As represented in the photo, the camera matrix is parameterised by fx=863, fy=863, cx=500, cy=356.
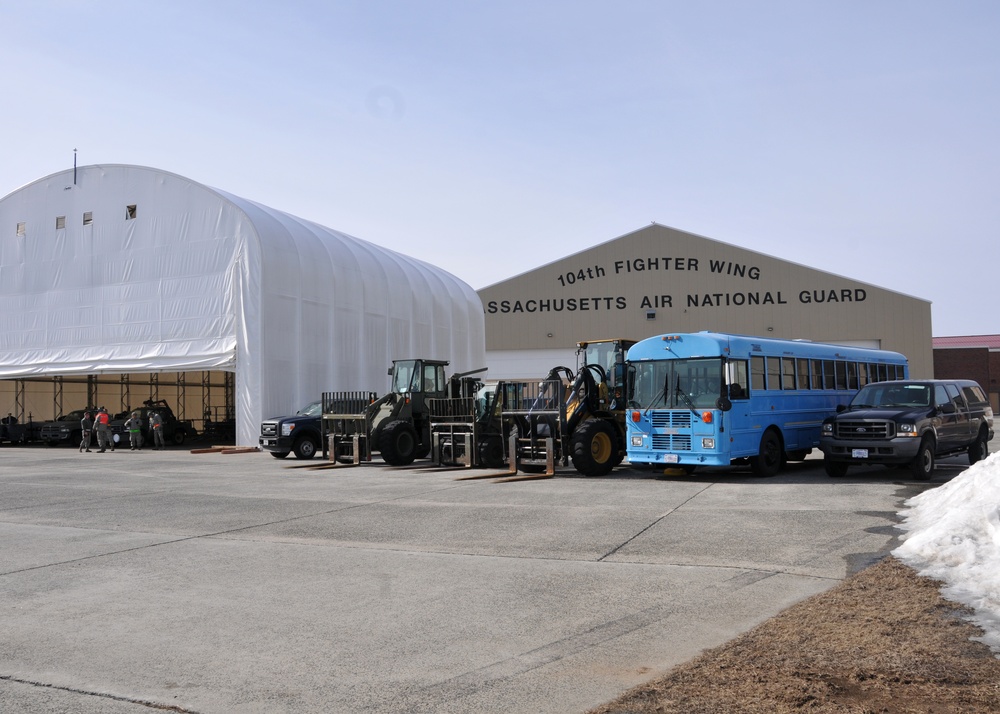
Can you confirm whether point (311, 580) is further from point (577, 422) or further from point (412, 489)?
point (577, 422)

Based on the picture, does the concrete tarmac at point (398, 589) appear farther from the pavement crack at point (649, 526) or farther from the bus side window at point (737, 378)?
the bus side window at point (737, 378)

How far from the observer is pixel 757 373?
16844 mm

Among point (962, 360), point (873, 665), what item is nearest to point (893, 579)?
point (873, 665)

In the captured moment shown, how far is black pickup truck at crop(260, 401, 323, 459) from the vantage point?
973 inches

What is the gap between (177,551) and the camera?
9.15 m

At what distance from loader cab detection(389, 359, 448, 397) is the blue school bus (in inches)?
254

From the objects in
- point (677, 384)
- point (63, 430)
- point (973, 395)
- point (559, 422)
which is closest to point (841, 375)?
point (973, 395)

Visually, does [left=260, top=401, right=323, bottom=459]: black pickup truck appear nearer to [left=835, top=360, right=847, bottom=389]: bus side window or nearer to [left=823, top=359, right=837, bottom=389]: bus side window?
[left=823, top=359, right=837, bottom=389]: bus side window

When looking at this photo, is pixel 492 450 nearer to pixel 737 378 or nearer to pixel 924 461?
pixel 737 378

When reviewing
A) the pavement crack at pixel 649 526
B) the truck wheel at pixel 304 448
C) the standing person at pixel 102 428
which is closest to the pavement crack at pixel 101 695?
the pavement crack at pixel 649 526

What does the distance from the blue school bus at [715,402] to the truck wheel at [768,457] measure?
0.06 feet

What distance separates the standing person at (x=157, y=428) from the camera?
108 feet

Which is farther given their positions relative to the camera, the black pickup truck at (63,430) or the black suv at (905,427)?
the black pickup truck at (63,430)

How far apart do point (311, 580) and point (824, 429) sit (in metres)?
11.4
